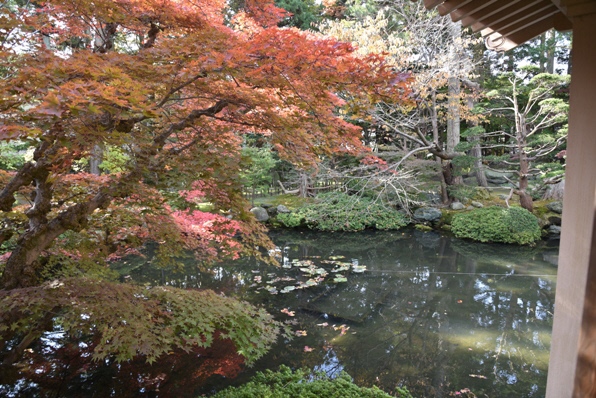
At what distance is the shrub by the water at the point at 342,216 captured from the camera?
431 inches

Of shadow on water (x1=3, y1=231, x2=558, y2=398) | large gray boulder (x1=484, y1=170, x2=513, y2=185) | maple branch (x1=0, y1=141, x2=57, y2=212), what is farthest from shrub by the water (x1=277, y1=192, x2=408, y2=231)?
maple branch (x1=0, y1=141, x2=57, y2=212)

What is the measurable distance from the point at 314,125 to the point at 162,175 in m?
1.41

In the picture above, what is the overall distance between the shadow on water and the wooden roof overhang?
336cm

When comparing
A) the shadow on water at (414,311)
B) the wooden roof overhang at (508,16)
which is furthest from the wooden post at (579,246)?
the shadow on water at (414,311)

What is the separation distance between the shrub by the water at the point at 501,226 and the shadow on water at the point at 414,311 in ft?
1.40

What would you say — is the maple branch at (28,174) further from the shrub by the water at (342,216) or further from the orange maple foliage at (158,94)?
the shrub by the water at (342,216)

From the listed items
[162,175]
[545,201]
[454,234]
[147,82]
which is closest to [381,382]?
[162,175]

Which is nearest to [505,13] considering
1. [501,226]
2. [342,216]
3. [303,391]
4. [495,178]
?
[303,391]

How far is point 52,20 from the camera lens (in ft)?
10.5

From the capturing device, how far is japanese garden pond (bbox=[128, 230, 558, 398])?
4.10 meters

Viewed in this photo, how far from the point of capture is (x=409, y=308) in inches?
228

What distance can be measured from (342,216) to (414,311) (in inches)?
219

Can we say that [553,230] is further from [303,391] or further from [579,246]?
[579,246]

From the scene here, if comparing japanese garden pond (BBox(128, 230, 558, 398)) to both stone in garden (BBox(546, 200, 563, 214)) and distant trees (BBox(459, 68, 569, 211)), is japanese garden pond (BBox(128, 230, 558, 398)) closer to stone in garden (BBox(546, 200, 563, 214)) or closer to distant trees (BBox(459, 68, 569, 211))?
stone in garden (BBox(546, 200, 563, 214))
